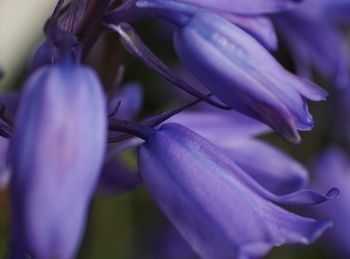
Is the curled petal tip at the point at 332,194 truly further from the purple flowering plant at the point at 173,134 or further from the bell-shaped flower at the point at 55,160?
the bell-shaped flower at the point at 55,160

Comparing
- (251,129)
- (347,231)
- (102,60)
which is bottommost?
(347,231)

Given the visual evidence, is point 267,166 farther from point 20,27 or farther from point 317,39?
point 20,27

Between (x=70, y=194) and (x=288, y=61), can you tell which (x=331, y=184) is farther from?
(x=70, y=194)

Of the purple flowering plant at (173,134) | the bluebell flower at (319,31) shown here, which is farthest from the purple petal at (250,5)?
the bluebell flower at (319,31)

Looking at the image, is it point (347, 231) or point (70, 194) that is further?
point (347, 231)

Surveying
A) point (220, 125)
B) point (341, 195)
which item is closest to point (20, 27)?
point (341, 195)

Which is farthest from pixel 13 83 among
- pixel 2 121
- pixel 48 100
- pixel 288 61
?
pixel 48 100
